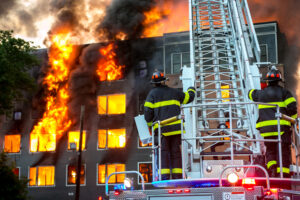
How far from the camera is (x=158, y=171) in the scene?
7.27m

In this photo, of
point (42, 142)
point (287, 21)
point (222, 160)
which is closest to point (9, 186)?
point (222, 160)

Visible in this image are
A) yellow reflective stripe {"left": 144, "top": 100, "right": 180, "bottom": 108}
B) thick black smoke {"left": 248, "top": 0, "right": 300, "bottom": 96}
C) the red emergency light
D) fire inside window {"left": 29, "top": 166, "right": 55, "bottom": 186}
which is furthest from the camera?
fire inside window {"left": 29, "top": 166, "right": 55, "bottom": 186}

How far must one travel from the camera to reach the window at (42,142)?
2998 cm

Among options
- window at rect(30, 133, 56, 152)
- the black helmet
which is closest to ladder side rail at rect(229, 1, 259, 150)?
the black helmet

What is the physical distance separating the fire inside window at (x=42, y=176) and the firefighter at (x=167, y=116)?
896 inches

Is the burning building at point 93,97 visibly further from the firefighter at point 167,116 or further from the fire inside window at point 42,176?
the firefighter at point 167,116

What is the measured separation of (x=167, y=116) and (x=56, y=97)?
927 inches

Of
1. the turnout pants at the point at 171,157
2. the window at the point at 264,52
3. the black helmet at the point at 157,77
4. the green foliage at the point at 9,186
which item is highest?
the window at the point at 264,52

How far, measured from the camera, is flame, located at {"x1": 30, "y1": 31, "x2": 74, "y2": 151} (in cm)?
2988

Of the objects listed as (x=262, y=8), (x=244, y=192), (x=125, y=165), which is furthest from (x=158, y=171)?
(x=125, y=165)

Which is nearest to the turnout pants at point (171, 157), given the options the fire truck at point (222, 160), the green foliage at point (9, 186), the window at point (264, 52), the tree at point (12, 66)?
the fire truck at point (222, 160)

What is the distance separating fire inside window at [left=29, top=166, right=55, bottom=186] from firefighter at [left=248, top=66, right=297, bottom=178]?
23608 mm

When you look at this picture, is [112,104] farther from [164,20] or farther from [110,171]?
[164,20]

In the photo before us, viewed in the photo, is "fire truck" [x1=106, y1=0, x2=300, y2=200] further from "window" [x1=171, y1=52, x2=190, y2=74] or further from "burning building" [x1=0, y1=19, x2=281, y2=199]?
"burning building" [x1=0, y1=19, x2=281, y2=199]
